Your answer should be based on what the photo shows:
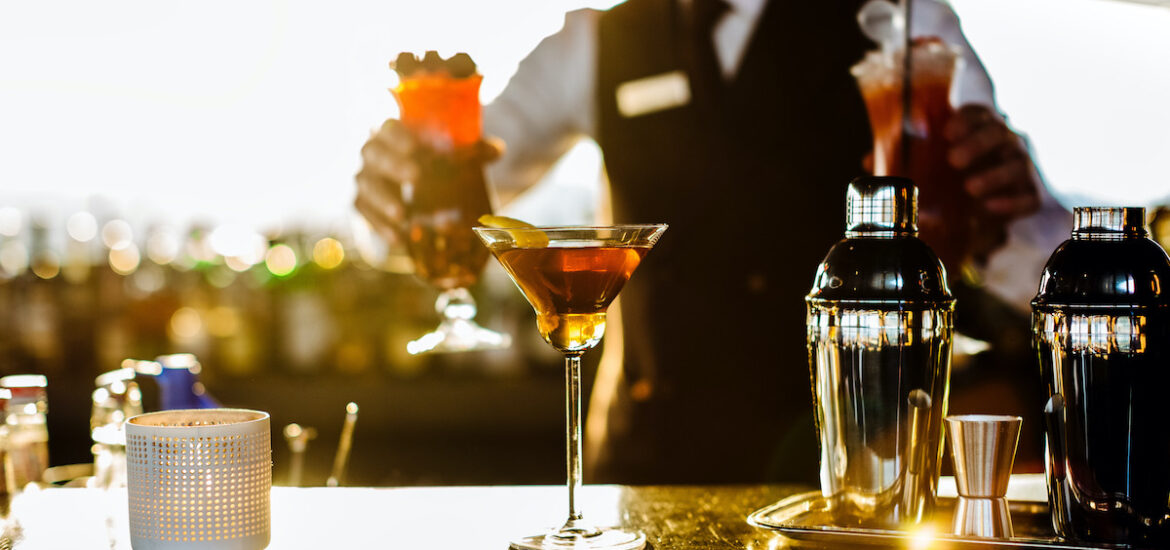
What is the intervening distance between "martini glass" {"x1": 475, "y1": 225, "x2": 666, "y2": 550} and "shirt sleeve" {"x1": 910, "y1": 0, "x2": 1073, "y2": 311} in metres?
1.86

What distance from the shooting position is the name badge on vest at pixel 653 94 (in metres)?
2.39

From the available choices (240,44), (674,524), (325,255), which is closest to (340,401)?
(325,255)

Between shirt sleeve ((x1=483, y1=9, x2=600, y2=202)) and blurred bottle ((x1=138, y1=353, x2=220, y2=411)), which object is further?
shirt sleeve ((x1=483, y1=9, x2=600, y2=202))

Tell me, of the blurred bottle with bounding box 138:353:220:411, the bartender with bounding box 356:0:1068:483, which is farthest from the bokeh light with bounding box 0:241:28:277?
the blurred bottle with bounding box 138:353:220:411

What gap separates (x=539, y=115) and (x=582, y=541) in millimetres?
1771

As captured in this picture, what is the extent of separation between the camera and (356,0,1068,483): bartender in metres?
2.31

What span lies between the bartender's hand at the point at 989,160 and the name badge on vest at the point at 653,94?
26.8 inches

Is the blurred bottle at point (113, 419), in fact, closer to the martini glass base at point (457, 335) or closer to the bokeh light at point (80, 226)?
the martini glass base at point (457, 335)

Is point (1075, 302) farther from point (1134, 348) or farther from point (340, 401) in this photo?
point (340, 401)

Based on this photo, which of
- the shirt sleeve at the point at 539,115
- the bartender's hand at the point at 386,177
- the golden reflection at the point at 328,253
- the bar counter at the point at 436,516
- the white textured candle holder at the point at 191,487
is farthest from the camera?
the golden reflection at the point at 328,253

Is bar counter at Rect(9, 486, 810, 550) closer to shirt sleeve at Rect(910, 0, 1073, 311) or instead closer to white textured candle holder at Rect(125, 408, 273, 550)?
white textured candle holder at Rect(125, 408, 273, 550)

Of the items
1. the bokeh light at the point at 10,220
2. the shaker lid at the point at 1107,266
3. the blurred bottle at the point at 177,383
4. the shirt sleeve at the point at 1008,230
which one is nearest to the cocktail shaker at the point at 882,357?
the shaker lid at the point at 1107,266

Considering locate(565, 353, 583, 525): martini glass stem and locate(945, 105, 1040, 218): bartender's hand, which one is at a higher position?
locate(945, 105, 1040, 218): bartender's hand

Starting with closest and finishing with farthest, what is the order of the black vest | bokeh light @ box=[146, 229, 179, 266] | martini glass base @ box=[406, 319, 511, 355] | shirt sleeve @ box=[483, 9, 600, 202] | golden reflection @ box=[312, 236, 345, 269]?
1. martini glass base @ box=[406, 319, 511, 355]
2. the black vest
3. shirt sleeve @ box=[483, 9, 600, 202]
4. golden reflection @ box=[312, 236, 345, 269]
5. bokeh light @ box=[146, 229, 179, 266]
